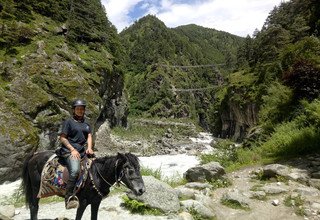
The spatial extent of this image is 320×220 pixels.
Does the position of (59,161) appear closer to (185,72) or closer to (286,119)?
(286,119)

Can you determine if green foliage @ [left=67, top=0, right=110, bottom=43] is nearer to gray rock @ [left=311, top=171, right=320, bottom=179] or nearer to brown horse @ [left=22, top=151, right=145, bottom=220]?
gray rock @ [left=311, top=171, right=320, bottom=179]

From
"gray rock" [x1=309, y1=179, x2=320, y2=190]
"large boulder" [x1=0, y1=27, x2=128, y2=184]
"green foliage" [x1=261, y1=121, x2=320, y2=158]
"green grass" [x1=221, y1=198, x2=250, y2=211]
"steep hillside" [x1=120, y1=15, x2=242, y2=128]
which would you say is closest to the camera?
"green grass" [x1=221, y1=198, x2=250, y2=211]

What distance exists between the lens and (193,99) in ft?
521

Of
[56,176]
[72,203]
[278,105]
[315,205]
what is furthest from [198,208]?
[278,105]

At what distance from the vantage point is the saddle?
7.68 meters

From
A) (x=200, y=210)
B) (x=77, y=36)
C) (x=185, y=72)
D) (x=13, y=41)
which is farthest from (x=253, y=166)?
(x=185, y=72)

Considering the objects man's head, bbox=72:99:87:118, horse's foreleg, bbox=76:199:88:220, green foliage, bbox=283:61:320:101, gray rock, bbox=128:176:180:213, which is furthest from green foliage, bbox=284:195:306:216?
green foliage, bbox=283:61:320:101

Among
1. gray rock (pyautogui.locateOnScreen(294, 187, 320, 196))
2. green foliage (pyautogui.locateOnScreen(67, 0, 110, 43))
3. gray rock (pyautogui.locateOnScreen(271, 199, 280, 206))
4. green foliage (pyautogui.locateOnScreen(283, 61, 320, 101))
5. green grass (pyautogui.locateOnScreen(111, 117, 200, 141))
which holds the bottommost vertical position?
green grass (pyautogui.locateOnScreen(111, 117, 200, 141))

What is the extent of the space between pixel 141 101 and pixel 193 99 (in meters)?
33.8

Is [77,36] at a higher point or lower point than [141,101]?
higher

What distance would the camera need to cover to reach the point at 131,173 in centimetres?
717

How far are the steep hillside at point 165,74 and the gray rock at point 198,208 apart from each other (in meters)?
107

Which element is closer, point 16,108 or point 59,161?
point 59,161

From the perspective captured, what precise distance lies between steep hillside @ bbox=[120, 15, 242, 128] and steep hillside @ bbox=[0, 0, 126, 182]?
61236mm
